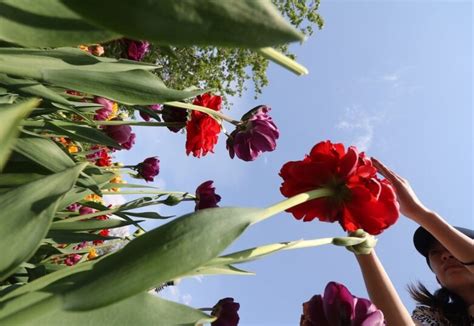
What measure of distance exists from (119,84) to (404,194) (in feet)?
3.07

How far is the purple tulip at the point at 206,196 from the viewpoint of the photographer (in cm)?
165

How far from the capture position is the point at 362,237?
76 cm

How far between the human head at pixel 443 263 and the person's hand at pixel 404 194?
0.40 meters

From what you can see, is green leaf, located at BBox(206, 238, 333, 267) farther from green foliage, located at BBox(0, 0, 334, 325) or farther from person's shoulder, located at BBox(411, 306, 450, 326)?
person's shoulder, located at BBox(411, 306, 450, 326)

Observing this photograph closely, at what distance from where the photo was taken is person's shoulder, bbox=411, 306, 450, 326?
1.85 metres

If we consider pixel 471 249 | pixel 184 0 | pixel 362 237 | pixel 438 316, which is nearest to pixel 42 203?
pixel 184 0

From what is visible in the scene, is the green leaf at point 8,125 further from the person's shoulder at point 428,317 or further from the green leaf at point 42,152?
the person's shoulder at point 428,317

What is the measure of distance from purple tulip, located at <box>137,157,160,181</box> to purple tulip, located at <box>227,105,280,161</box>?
65cm

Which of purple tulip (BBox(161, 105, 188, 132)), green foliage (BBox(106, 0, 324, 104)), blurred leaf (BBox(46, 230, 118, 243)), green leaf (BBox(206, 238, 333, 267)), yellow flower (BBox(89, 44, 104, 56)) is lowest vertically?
green leaf (BBox(206, 238, 333, 267))

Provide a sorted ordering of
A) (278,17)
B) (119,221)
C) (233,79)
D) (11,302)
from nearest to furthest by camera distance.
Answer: (278,17) → (11,302) → (119,221) → (233,79)

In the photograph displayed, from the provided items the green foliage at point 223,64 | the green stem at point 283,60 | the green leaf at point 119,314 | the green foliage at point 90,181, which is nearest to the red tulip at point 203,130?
the green foliage at point 90,181

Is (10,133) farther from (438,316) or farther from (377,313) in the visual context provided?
(438,316)

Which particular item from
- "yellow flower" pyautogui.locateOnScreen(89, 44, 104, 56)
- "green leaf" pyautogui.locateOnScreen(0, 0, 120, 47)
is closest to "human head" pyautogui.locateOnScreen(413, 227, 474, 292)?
"yellow flower" pyautogui.locateOnScreen(89, 44, 104, 56)

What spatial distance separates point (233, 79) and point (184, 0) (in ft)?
31.9
